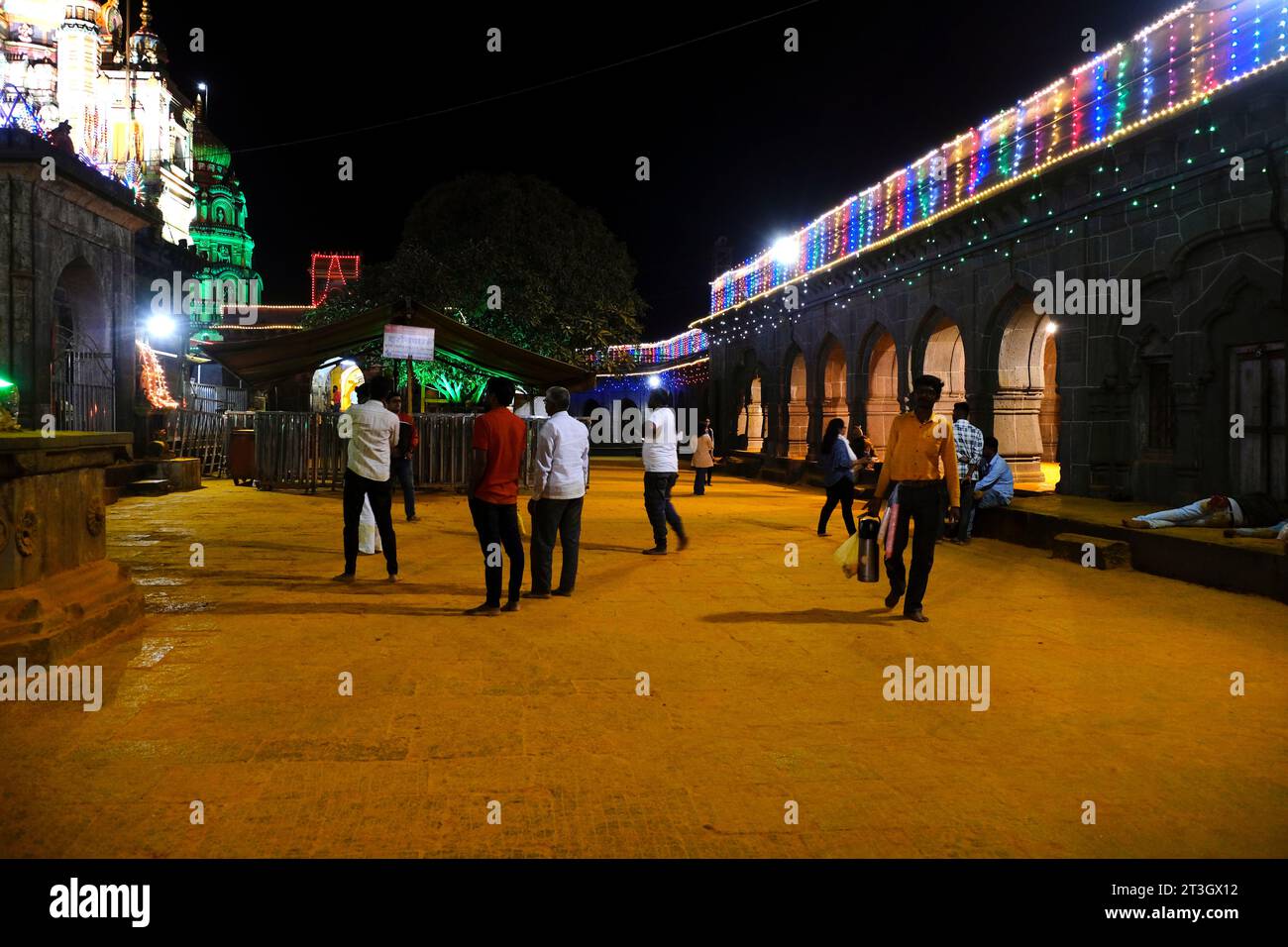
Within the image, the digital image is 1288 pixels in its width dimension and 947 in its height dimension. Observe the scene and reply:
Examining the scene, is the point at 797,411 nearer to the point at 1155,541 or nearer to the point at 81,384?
the point at 81,384

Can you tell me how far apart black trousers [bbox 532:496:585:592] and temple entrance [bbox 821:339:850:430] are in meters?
17.4

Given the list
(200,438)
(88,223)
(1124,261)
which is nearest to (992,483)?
(1124,261)

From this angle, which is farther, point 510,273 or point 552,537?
point 510,273

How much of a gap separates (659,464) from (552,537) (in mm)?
2903

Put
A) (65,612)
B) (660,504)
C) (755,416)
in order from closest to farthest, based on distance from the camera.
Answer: (65,612)
(660,504)
(755,416)

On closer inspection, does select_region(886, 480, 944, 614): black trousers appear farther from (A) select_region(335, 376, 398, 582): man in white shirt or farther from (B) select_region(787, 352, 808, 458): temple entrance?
(B) select_region(787, 352, 808, 458): temple entrance

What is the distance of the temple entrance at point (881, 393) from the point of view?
22.2 meters

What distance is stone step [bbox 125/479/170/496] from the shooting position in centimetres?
1675

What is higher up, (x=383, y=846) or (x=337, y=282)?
(x=337, y=282)

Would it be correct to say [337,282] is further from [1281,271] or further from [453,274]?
[1281,271]

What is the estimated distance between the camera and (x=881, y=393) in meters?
22.4

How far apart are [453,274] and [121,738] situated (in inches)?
1008

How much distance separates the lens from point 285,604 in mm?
7469

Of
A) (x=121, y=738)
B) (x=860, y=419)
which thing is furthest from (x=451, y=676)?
(x=860, y=419)
